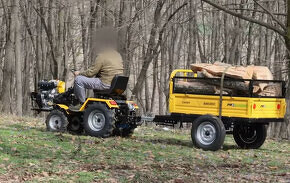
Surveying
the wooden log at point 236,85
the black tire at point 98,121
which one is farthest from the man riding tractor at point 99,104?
the wooden log at point 236,85

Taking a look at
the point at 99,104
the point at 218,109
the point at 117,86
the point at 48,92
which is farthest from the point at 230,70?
the point at 48,92

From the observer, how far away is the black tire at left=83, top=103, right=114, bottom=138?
13.2 metres

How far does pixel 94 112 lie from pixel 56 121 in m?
1.18

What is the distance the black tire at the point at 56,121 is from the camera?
1380 cm

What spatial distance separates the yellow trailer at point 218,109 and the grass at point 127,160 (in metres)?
0.47

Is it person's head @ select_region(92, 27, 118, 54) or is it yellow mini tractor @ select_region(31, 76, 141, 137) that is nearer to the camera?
yellow mini tractor @ select_region(31, 76, 141, 137)

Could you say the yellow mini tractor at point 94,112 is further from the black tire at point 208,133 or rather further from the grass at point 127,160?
the black tire at point 208,133

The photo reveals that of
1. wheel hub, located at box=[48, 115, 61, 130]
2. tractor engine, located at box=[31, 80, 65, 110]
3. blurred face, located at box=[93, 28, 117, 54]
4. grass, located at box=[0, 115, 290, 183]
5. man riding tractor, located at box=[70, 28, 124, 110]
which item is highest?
blurred face, located at box=[93, 28, 117, 54]

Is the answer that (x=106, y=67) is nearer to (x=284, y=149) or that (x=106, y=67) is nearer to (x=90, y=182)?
(x=284, y=149)

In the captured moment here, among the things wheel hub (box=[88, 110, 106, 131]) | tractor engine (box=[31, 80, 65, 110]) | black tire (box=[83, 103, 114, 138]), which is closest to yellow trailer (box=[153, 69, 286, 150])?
black tire (box=[83, 103, 114, 138])

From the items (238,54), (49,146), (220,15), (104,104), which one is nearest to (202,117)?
(104,104)

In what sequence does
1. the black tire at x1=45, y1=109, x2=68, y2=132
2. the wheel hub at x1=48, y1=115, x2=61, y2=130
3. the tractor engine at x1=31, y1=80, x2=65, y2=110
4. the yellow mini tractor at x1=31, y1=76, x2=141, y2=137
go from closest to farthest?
the yellow mini tractor at x1=31, y1=76, x2=141, y2=137
the black tire at x1=45, y1=109, x2=68, y2=132
the wheel hub at x1=48, y1=115, x2=61, y2=130
the tractor engine at x1=31, y1=80, x2=65, y2=110

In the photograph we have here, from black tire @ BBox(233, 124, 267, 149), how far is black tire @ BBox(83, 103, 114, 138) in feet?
10.1

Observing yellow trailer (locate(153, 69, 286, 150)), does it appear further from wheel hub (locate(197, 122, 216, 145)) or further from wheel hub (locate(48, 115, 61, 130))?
wheel hub (locate(48, 115, 61, 130))
